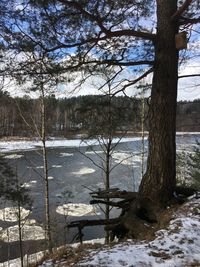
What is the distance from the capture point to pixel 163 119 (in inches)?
183

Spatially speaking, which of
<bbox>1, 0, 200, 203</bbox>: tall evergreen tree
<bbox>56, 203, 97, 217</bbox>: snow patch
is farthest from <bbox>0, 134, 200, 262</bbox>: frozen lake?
<bbox>1, 0, 200, 203</bbox>: tall evergreen tree

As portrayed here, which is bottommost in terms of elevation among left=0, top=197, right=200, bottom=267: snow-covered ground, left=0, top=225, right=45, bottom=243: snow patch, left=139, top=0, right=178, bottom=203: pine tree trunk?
left=0, top=225, right=45, bottom=243: snow patch

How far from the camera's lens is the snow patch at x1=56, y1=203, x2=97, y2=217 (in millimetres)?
14657

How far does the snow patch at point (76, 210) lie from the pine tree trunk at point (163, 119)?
10.0 meters

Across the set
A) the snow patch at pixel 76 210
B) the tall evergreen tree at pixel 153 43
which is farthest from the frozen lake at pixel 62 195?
the tall evergreen tree at pixel 153 43

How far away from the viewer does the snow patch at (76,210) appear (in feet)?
48.1

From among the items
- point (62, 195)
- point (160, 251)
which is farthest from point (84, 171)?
point (160, 251)

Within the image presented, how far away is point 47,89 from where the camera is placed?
5598 mm

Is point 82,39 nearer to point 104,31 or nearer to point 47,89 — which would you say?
point 104,31

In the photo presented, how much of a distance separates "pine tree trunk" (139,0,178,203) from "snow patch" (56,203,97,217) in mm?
10020

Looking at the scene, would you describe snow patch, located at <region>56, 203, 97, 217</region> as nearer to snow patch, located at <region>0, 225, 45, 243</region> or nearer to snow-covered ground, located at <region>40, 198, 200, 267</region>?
snow patch, located at <region>0, 225, 45, 243</region>

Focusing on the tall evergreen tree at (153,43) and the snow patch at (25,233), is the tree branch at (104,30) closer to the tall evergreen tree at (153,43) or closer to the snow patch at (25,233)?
the tall evergreen tree at (153,43)

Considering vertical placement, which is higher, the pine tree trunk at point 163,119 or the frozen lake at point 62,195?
the pine tree trunk at point 163,119

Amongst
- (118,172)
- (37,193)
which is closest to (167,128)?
(37,193)
